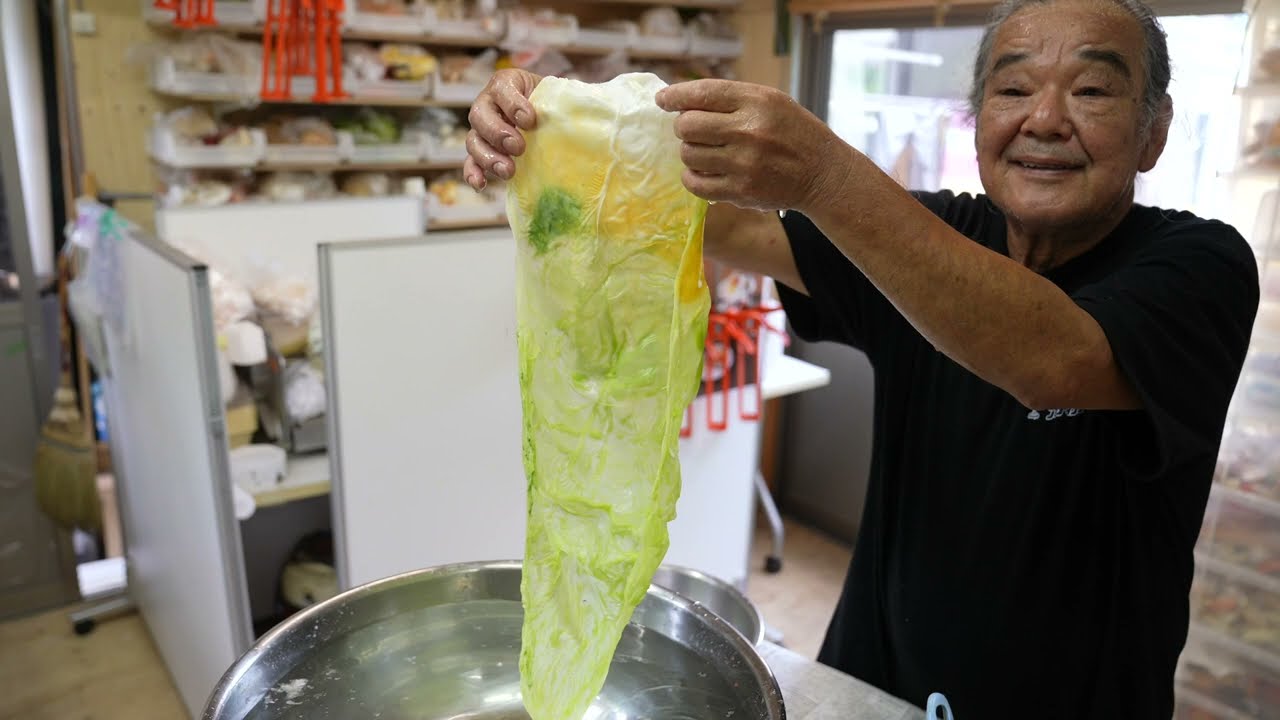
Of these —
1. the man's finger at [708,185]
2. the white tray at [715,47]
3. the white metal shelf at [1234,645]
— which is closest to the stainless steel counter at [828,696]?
the man's finger at [708,185]

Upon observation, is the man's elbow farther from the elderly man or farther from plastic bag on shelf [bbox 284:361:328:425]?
plastic bag on shelf [bbox 284:361:328:425]

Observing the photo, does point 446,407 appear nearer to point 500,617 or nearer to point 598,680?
point 500,617

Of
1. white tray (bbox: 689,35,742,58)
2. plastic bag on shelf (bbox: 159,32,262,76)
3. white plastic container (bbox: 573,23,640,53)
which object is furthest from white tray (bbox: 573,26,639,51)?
plastic bag on shelf (bbox: 159,32,262,76)

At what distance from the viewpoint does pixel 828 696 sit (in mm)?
1271

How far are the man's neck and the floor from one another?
219 cm

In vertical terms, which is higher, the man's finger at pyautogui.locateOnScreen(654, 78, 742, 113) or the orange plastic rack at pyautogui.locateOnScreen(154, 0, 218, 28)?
the orange plastic rack at pyautogui.locateOnScreen(154, 0, 218, 28)

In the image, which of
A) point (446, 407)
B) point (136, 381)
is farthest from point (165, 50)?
point (446, 407)

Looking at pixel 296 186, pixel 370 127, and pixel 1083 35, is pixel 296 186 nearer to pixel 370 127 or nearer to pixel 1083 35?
pixel 370 127

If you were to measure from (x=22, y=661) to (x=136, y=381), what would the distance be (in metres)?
1.10

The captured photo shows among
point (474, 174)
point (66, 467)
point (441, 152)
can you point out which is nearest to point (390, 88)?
point (441, 152)

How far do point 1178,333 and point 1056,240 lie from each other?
29cm

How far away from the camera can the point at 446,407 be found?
7.61 feet

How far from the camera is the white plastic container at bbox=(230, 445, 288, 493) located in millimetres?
2379

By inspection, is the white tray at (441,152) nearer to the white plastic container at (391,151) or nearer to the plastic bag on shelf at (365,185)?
the white plastic container at (391,151)
